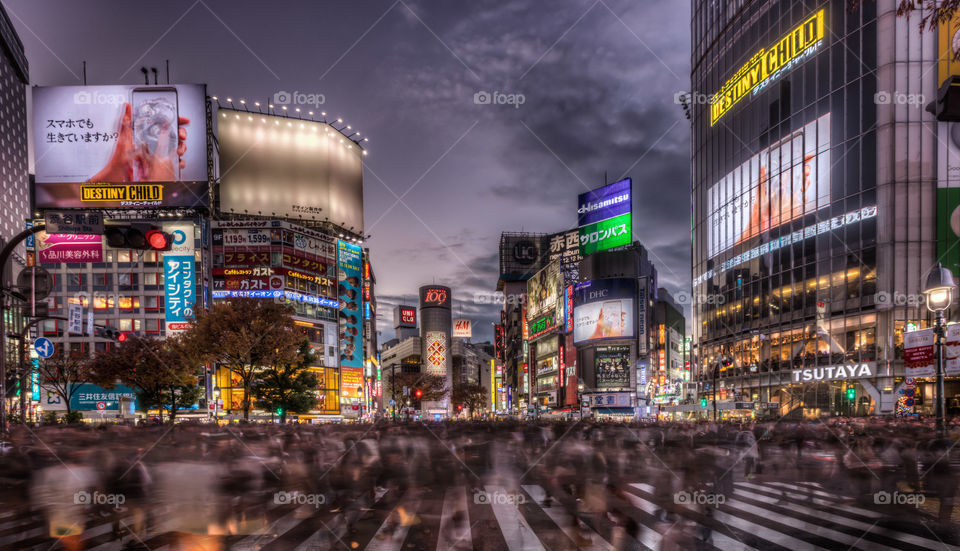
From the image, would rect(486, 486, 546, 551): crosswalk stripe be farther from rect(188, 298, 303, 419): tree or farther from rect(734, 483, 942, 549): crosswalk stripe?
rect(188, 298, 303, 419): tree

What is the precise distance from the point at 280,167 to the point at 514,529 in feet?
278

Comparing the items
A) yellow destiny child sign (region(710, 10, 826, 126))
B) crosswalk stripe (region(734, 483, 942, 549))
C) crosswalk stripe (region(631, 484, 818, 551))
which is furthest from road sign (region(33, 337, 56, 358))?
yellow destiny child sign (region(710, 10, 826, 126))

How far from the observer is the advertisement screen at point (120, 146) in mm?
65500

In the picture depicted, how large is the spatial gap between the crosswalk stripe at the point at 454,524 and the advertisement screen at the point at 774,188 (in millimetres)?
49392

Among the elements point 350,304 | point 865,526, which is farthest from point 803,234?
point 350,304

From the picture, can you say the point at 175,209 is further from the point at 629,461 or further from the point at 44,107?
the point at 629,461

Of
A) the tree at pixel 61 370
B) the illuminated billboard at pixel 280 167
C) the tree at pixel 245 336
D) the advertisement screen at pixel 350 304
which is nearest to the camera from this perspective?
the tree at pixel 245 336

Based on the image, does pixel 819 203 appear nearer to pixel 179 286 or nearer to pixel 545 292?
pixel 545 292

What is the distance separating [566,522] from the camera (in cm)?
1043

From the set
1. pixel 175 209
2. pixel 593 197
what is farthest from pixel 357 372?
pixel 593 197

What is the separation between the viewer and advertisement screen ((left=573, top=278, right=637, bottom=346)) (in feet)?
286

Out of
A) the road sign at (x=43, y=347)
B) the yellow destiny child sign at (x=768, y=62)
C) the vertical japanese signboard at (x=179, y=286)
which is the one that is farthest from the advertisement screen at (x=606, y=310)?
the road sign at (x=43, y=347)

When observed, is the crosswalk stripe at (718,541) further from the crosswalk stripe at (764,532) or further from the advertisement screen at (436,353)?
the advertisement screen at (436,353)

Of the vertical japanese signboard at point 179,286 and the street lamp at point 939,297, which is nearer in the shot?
the street lamp at point 939,297
